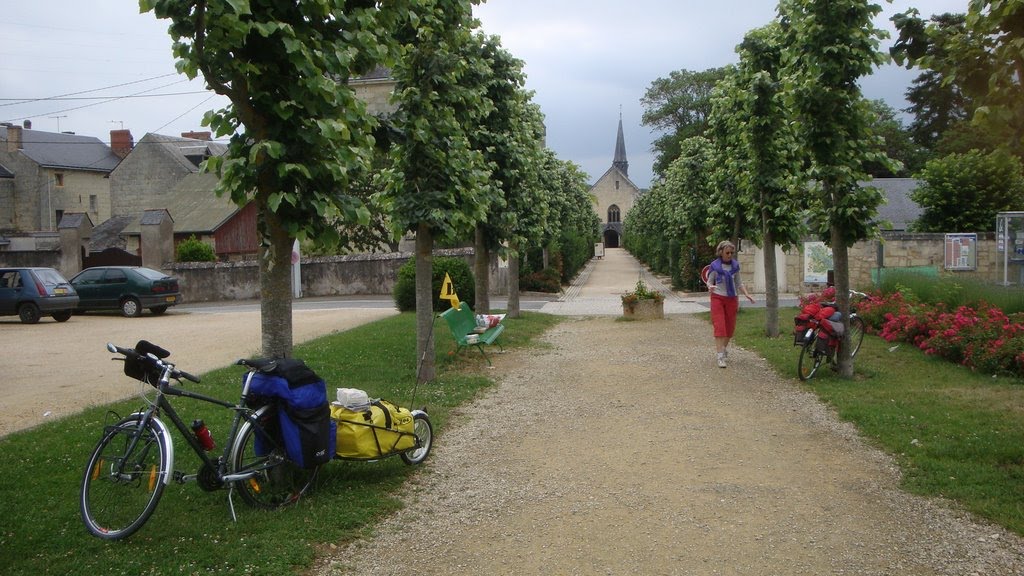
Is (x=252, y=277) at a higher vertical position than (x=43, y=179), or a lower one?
lower

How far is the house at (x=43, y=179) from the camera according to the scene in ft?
173

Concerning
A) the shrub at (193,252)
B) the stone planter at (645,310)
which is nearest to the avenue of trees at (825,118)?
the stone planter at (645,310)

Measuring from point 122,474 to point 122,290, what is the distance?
71.9 feet

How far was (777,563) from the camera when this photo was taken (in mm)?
4863

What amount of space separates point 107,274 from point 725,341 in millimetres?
19921

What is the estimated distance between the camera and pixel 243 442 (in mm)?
5438

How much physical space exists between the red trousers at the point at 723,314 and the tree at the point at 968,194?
24811 mm

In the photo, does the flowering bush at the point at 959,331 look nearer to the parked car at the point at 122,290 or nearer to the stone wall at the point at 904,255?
the stone wall at the point at 904,255

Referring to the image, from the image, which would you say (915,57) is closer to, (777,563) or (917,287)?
(777,563)

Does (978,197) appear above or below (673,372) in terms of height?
above

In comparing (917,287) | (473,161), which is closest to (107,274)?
(473,161)

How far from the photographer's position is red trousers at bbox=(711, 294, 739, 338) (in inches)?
484

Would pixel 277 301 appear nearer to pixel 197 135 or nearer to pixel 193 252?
pixel 193 252

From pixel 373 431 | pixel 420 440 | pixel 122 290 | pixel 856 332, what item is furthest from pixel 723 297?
pixel 122 290
